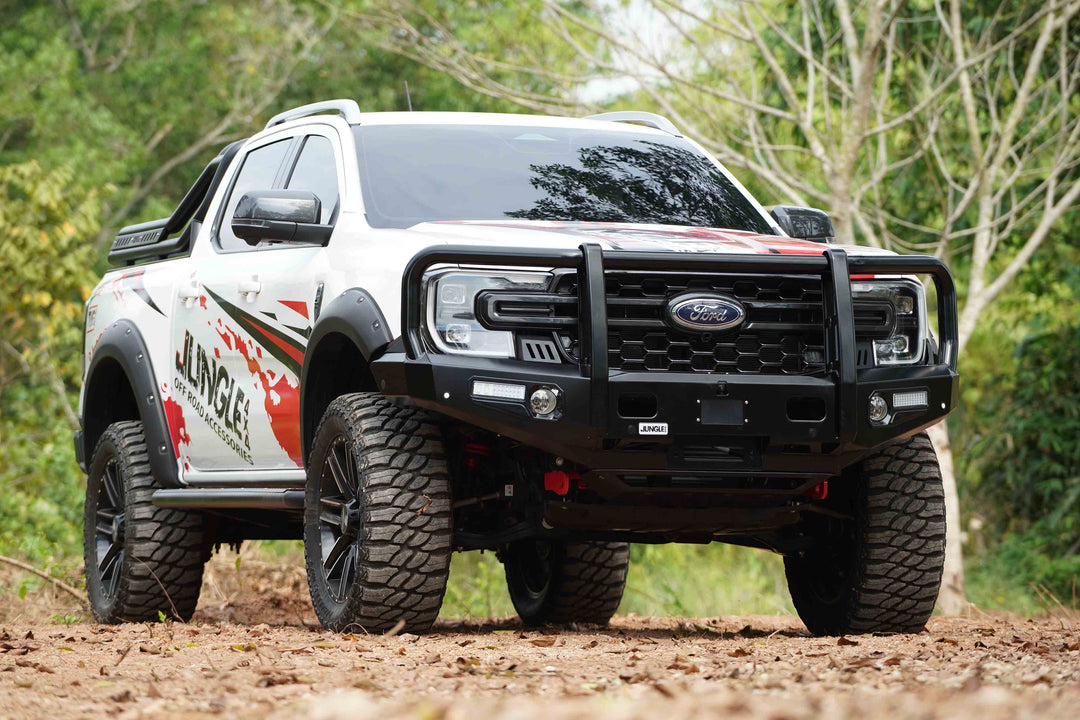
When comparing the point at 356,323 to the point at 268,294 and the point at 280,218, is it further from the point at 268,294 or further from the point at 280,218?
the point at 268,294

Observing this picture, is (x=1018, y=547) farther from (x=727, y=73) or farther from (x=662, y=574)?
(x=727, y=73)

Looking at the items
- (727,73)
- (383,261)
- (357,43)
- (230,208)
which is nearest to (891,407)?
(383,261)

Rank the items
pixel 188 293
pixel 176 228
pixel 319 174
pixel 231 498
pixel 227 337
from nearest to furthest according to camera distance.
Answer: pixel 231 498, pixel 319 174, pixel 227 337, pixel 188 293, pixel 176 228

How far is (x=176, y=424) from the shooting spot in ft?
24.3

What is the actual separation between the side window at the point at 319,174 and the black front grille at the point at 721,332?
1.54 metres

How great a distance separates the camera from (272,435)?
6.60 meters

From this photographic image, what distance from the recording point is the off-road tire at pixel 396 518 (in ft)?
17.7

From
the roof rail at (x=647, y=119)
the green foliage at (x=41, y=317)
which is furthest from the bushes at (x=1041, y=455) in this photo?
the green foliage at (x=41, y=317)

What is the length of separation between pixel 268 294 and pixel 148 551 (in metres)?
1.65

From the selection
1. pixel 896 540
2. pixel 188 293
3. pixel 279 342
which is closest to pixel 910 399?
pixel 896 540

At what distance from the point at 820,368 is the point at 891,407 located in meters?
0.29

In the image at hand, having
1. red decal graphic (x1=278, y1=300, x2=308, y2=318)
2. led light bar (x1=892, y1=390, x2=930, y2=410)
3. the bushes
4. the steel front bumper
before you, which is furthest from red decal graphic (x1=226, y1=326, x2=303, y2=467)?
the bushes

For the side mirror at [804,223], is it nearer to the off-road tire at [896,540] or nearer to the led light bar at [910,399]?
the off-road tire at [896,540]

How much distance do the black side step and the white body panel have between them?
0.14 m
